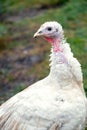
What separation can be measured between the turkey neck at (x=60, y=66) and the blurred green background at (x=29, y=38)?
2144 millimetres

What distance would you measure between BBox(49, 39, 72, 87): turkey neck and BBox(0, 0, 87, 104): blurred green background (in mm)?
2144

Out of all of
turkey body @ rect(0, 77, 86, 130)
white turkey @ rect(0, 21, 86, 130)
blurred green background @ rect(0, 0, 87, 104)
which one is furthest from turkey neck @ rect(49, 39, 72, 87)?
blurred green background @ rect(0, 0, 87, 104)

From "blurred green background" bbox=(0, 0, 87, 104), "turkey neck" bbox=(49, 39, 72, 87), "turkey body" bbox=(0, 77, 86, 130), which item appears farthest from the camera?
"blurred green background" bbox=(0, 0, 87, 104)

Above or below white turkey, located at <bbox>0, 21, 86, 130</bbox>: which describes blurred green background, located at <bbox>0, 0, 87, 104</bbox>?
below

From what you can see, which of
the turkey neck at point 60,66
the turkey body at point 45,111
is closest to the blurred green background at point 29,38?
the turkey neck at point 60,66

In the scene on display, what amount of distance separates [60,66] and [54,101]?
0.62 m

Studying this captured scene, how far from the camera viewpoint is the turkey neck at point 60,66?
8841mm

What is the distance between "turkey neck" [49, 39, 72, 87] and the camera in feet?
29.0

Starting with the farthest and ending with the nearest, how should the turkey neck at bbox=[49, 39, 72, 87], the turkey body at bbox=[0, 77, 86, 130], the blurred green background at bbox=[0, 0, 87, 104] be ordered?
the blurred green background at bbox=[0, 0, 87, 104] < the turkey neck at bbox=[49, 39, 72, 87] < the turkey body at bbox=[0, 77, 86, 130]

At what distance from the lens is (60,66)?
8.92 meters

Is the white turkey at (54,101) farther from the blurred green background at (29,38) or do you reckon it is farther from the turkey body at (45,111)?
the blurred green background at (29,38)

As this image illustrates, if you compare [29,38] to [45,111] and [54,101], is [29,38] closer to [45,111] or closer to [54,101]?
[54,101]

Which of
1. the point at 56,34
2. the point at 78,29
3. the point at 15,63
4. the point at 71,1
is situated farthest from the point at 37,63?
the point at 56,34

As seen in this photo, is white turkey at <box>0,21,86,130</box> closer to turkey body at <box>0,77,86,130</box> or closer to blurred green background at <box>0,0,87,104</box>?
turkey body at <box>0,77,86,130</box>
